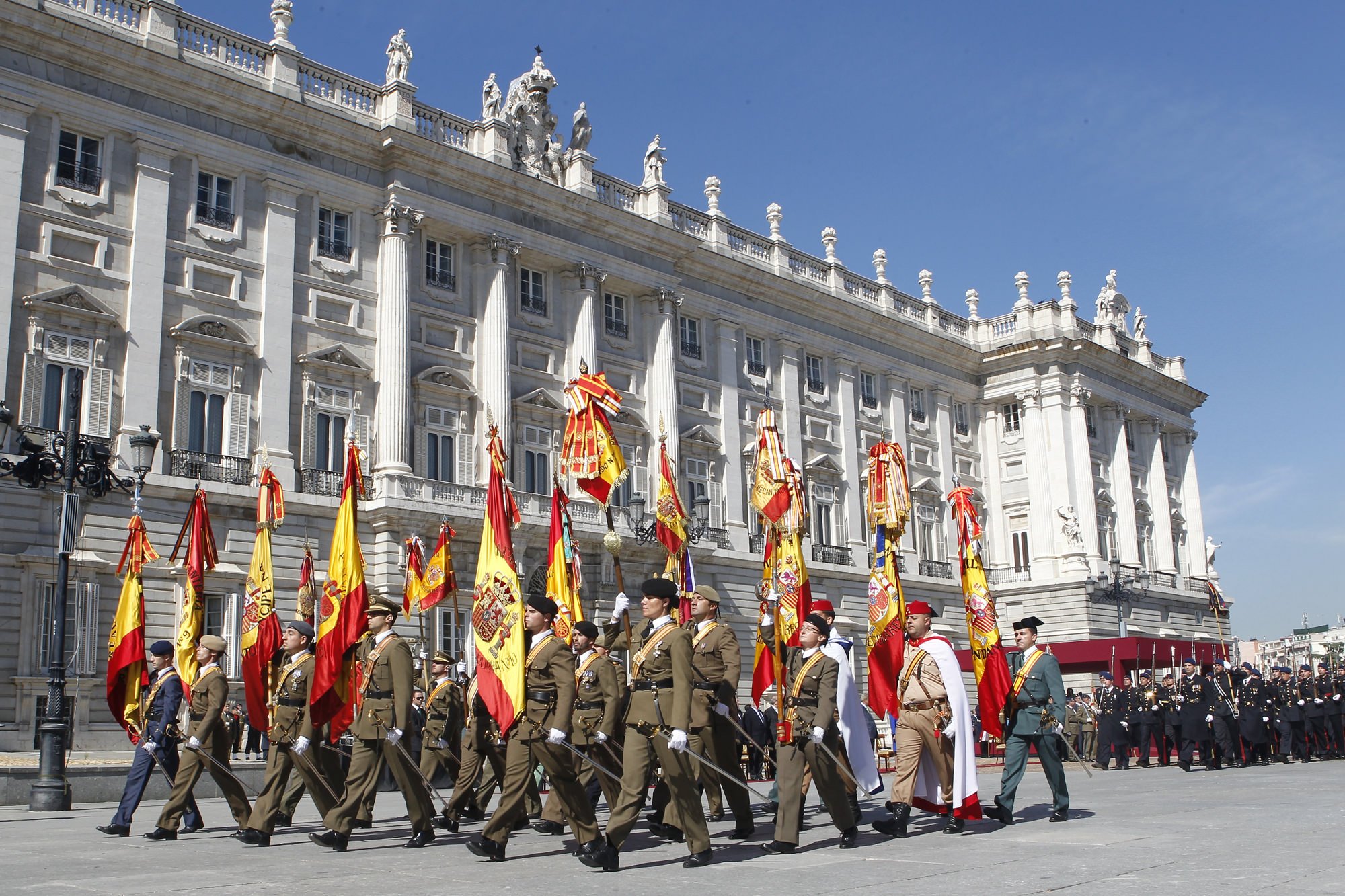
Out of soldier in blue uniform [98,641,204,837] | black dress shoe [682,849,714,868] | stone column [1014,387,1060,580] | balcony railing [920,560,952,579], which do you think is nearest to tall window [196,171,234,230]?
soldier in blue uniform [98,641,204,837]

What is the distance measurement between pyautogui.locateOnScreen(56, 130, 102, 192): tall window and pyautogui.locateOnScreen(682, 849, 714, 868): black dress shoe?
20698mm

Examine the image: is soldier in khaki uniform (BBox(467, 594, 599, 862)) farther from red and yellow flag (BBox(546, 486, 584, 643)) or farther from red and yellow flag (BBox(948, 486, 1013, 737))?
red and yellow flag (BBox(948, 486, 1013, 737))

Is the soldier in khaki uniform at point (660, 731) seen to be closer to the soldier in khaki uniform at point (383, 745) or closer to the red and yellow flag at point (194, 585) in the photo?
the soldier in khaki uniform at point (383, 745)

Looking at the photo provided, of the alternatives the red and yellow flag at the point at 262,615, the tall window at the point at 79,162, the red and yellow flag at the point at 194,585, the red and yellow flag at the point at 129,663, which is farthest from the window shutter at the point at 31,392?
the red and yellow flag at the point at 129,663

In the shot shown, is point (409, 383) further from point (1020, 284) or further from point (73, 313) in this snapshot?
point (1020, 284)

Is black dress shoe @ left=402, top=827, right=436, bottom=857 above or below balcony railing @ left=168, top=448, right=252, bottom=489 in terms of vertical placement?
below

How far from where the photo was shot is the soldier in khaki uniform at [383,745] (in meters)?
10.1

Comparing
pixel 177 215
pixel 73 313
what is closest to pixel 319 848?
pixel 73 313

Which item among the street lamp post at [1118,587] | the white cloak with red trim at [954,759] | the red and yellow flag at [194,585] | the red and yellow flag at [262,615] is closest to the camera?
the white cloak with red trim at [954,759]

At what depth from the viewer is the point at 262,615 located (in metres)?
20.8

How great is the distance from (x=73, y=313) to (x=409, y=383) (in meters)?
7.13

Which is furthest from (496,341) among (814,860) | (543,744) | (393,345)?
(814,860)

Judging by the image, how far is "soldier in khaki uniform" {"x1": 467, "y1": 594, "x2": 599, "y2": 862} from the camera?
9.37 m

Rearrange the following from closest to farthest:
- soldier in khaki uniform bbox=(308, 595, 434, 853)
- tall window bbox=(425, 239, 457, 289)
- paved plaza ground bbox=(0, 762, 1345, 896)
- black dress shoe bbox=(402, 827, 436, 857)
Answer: paved plaza ground bbox=(0, 762, 1345, 896) → soldier in khaki uniform bbox=(308, 595, 434, 853) → black dress shoe bbox=(402, 827, 436, 857) → tall window bbox=(425, 239, 457, 289)
